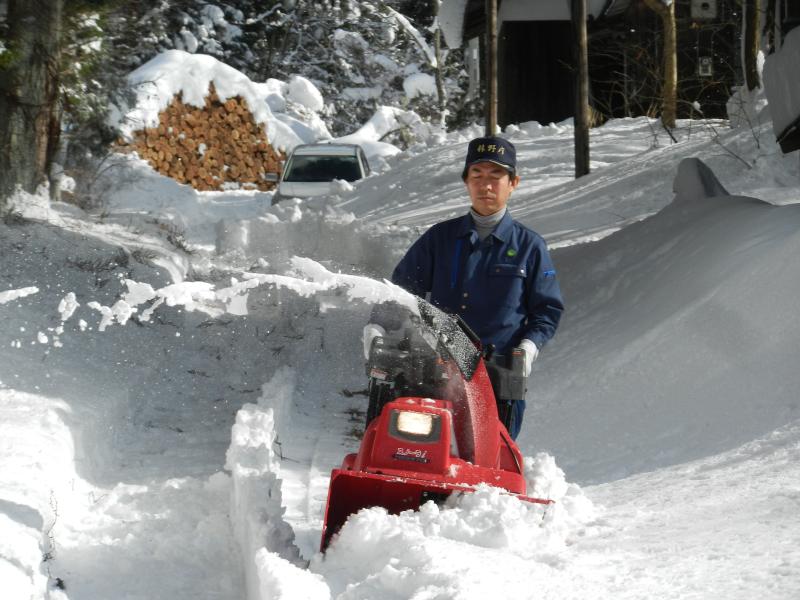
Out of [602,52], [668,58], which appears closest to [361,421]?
[668,58]

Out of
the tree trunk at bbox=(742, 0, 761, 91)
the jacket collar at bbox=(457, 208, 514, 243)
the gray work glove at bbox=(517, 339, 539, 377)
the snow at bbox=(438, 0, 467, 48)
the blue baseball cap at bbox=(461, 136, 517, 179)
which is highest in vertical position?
the snow at bbox=(438, 0, 467, 48)

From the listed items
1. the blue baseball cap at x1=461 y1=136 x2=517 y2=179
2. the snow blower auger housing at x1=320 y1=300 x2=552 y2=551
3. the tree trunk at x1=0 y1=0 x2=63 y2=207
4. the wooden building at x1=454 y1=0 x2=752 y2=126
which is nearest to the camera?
the snow blower auger housing at x1=320 y1=300 x2=552 y2=551

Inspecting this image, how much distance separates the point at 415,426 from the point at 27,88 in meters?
8.41

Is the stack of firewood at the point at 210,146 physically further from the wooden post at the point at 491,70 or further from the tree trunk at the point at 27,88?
the tree trunk at the point at 27,88

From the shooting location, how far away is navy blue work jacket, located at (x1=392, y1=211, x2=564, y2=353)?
183 inches

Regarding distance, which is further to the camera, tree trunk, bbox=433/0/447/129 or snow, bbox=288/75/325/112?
tree trunk, bbox=433/0/447/129

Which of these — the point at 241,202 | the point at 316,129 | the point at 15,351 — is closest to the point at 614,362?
the point at 15,351

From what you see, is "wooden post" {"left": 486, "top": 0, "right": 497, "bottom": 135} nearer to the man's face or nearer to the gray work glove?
the man's face

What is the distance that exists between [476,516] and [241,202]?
848 inches

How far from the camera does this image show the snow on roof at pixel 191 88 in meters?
25.8

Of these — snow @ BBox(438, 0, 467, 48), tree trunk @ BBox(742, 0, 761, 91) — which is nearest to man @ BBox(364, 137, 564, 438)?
tree trunk @ BBox(742, 0, 761, 91)

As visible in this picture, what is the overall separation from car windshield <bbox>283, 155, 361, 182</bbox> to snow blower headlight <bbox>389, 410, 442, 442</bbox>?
16.0m

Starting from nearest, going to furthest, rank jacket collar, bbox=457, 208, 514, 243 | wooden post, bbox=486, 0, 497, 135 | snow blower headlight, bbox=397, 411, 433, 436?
snow blower headlight, bbox=397, 411, 433, 436 → jacket collar, bbox=457, 208, 514, 243 → wooden post, bbox=486, 0, 497, 135

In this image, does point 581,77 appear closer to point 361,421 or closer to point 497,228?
point 361,421
